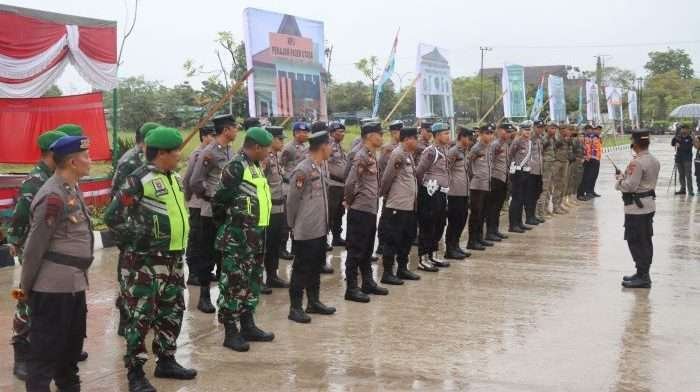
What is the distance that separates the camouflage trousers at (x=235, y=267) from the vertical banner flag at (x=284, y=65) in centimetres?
371

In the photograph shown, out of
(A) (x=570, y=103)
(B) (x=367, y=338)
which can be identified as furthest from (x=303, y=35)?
(A) (x=570, y=103)

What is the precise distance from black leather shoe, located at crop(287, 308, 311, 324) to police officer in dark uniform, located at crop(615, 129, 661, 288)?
144 inches

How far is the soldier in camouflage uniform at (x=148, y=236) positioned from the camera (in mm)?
4574

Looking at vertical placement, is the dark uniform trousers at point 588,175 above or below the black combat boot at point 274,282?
above

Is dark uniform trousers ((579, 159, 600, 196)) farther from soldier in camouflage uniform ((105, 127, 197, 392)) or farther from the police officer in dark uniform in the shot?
soldier in camouflage uniform ((105, 127, 197, 392))

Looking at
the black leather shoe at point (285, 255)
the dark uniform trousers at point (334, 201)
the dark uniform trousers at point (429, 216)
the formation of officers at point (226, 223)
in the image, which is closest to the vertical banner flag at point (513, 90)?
the formation of officers at point (226, 223)

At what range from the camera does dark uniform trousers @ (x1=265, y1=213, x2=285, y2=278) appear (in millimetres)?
7387

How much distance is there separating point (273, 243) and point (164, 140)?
303cm

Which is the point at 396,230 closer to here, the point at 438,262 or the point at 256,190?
the point at 438,262

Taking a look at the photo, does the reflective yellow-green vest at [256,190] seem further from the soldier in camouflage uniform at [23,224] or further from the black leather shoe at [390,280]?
the black leather shoe at [390,280]

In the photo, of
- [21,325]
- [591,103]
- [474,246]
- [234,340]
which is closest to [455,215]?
[474,246]

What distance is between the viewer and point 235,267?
549 cm

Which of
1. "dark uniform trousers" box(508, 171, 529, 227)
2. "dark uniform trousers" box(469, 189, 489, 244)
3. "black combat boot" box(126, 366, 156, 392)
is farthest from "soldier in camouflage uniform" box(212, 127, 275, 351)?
"dark uniform trousers" box(508, 171, 529, 227)

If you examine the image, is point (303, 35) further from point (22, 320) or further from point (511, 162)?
point (22, 320)
